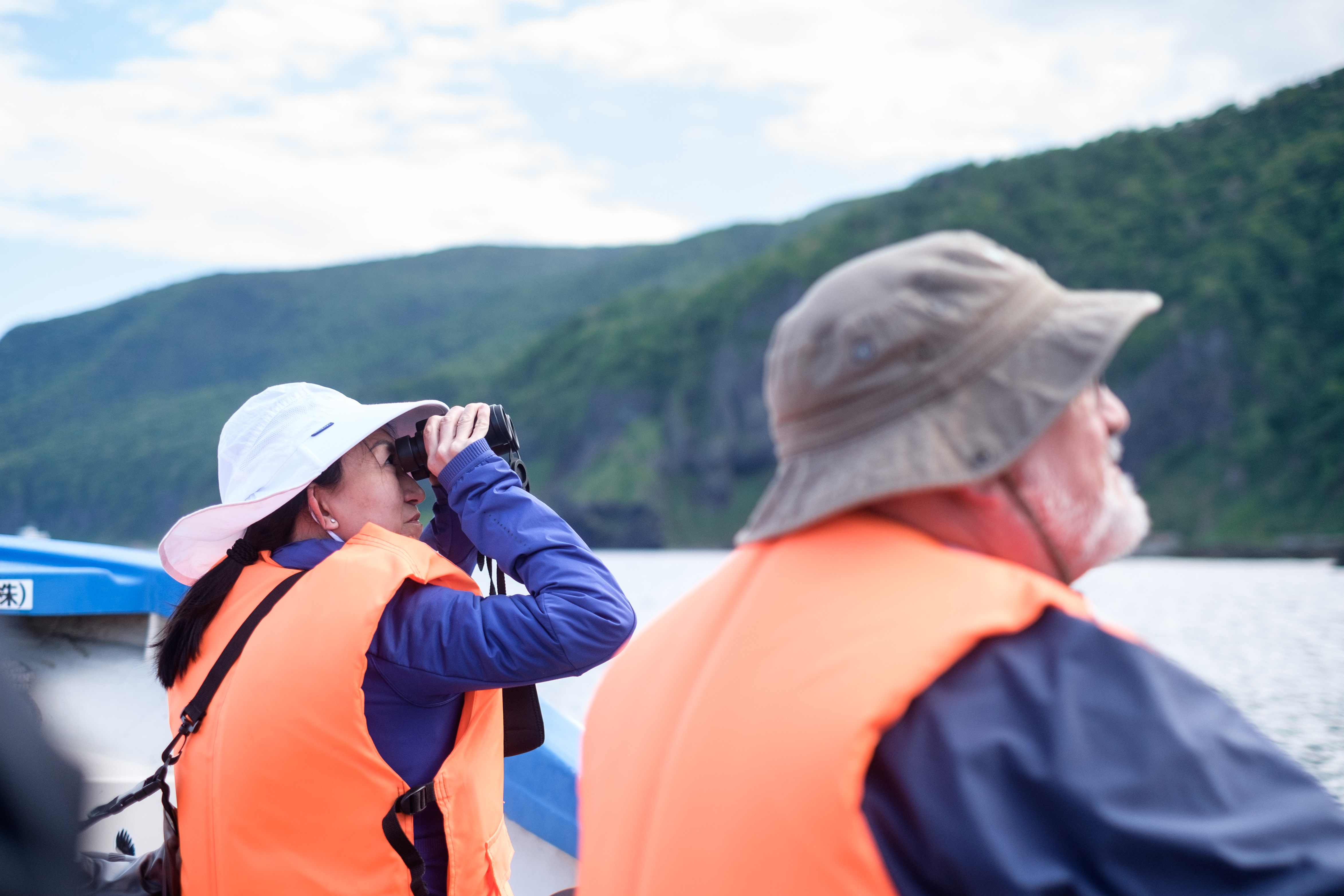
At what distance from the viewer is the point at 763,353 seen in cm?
9431

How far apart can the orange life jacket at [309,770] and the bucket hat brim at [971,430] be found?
1.00m

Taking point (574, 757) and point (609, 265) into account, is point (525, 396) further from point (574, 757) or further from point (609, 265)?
point (574, 757)

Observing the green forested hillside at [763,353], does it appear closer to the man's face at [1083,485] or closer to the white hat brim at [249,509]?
the white hat brim at [249,509]

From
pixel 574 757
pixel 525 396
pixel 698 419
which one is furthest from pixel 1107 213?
pixel 574 757

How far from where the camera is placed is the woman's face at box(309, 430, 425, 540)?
2.20 metres

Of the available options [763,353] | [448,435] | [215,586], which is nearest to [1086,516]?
[448,435]

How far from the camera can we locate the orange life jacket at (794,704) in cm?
98

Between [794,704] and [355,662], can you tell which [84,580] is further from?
[794,704]

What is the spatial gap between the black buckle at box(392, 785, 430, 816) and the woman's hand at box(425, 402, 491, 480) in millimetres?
649

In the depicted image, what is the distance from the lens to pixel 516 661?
187cm

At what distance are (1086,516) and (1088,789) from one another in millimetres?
373

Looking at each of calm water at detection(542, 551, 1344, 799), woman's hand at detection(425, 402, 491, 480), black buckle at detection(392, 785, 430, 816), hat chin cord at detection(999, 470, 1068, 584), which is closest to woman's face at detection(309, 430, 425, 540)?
woman's hand at detection(425, 402, 491, 480)

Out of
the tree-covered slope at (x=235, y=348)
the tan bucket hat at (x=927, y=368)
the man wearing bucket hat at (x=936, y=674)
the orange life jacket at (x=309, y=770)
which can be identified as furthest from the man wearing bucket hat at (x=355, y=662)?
the tree-covered slope at (x=235, y=348)

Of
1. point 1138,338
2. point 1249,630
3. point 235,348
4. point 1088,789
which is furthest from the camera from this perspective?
point 235,348
